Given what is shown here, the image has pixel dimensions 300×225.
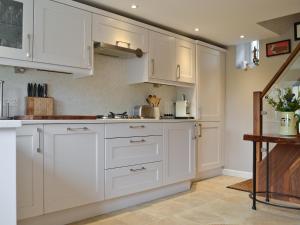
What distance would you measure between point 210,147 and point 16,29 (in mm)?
3169

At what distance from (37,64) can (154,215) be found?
1.82 metres

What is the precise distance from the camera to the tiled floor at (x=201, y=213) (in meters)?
2.54

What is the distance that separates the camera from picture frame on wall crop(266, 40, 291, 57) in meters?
4.00

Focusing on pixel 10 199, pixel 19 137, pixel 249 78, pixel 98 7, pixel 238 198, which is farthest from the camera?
pixel 249 78

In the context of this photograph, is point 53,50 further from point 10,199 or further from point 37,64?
point 10,199

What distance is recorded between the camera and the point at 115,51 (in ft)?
10.0

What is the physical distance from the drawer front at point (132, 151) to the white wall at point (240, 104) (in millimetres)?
1861

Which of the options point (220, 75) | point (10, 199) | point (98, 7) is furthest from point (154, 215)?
point (220, 75)

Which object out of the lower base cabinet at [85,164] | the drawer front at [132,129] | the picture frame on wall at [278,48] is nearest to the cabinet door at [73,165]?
the lower base cabinet at [85,164]

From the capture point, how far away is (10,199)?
1359mm

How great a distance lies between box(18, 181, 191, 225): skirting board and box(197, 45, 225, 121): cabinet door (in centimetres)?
132

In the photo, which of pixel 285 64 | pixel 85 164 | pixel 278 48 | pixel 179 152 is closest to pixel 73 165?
pixel 85 164

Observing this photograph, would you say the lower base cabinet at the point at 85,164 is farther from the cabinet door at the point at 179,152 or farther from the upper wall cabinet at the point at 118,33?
the upper wall cabinet at the point at 118,33

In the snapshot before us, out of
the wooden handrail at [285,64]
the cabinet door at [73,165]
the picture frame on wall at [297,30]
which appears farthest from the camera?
the picture frame on wall at [297,30]
